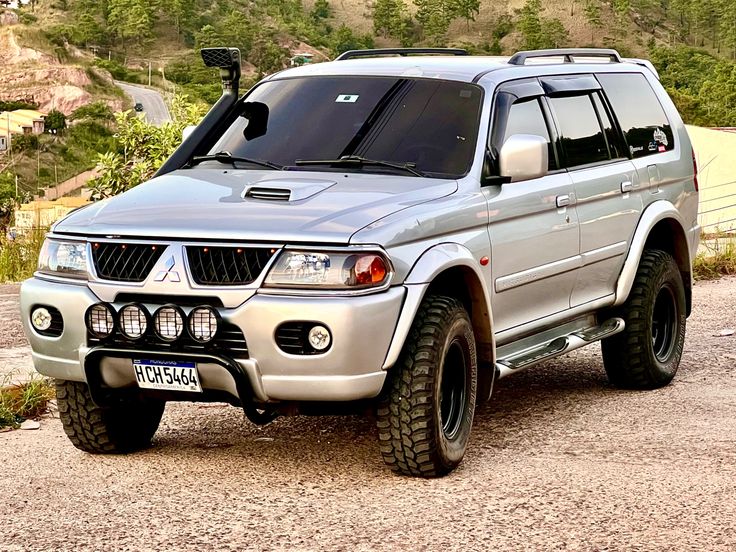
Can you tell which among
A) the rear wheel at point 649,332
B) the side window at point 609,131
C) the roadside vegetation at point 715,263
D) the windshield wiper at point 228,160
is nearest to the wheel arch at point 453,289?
the windshield wiper at point 228,160

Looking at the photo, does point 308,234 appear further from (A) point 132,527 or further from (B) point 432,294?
(A) point 132,527

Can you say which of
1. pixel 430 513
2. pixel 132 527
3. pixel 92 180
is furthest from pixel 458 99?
pixel 92 180

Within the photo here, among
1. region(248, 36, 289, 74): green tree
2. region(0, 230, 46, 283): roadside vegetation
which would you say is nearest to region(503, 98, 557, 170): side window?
region(0, 230, 46, 283): roadside vegetation

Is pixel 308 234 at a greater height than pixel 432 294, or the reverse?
pixel 308 234

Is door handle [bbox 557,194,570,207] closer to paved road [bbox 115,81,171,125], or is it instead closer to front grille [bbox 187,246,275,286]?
front grille [bbox 187,246,275,286]

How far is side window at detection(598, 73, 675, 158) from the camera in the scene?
8094mm

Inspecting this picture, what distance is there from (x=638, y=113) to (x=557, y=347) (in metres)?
1.92

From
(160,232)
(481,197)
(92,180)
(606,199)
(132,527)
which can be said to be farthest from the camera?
(92,180)

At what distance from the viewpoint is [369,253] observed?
548 centimetres

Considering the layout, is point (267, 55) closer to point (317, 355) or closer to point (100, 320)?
point (100, 320)

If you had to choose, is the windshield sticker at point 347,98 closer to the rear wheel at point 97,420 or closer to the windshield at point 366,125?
the windshield at point 366,125

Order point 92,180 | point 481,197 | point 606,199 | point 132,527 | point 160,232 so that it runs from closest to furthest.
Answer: point 132,527 < point 160,232 < point 481,197 < point 606,199 < point 92,180

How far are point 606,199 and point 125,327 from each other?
314 centimetres

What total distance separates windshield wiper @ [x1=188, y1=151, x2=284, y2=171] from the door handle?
1.50m
